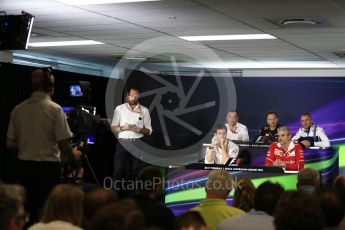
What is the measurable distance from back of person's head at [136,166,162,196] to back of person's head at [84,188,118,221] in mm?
781

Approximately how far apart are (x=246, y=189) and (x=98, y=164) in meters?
7.31

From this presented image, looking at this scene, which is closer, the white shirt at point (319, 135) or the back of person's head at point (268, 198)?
the back of person's head at point (268, 198)

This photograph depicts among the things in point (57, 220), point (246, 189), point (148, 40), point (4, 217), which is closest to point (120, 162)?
point (148, 40)

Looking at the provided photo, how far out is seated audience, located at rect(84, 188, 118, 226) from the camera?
10.5 ft

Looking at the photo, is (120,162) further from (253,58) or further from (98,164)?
(253,58)

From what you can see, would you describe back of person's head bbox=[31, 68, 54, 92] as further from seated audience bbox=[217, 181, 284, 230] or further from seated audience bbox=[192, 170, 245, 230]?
seated audience bbox=[217, 181, 284, 230]

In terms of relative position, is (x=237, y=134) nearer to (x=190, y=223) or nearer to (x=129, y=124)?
(x=129, y=124)

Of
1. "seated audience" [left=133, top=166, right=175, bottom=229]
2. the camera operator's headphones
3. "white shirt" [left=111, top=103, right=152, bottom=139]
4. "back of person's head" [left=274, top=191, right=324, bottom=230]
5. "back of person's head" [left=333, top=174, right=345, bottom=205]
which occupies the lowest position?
"seated audience" [left=133, top=166, right=175, bottom=229]

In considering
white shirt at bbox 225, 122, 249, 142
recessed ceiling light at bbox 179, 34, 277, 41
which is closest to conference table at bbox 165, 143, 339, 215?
recessed ceiling light at bbox 179, 34, 277, 41

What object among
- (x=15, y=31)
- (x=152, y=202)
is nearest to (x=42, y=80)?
(x=152, y=202)

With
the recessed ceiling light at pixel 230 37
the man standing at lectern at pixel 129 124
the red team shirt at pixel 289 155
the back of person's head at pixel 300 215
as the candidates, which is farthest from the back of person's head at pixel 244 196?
the recessed ceiling light at pixel 230 37

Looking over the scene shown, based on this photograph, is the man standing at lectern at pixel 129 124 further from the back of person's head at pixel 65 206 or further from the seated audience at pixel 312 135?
the back of person's head at pixel 65 206

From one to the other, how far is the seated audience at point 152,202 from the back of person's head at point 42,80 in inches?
34.9

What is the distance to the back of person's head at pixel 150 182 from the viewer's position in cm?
403
